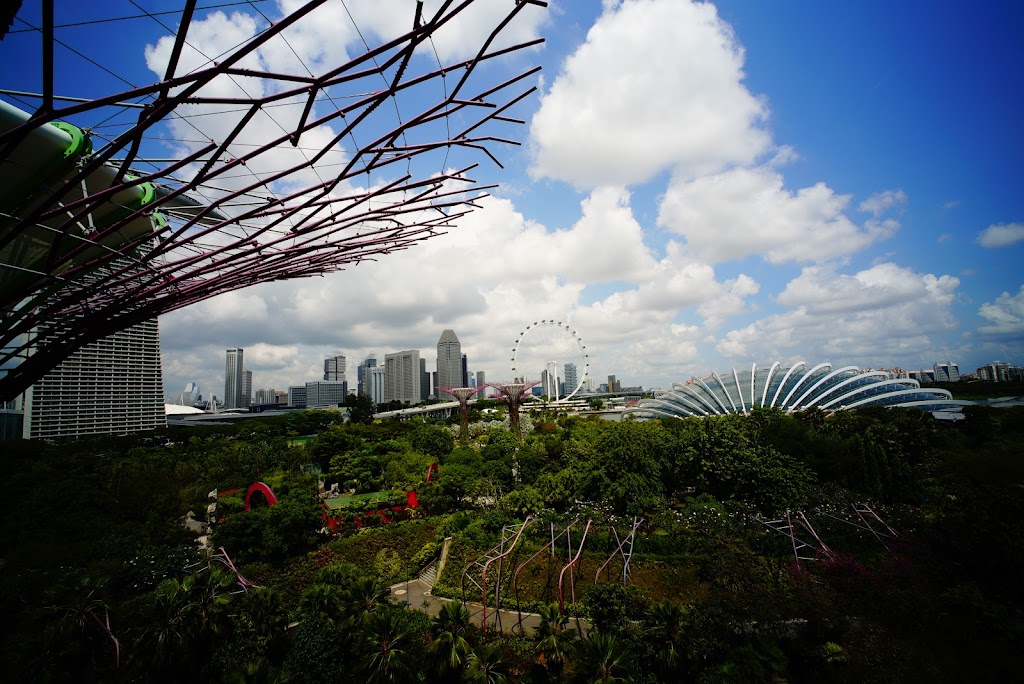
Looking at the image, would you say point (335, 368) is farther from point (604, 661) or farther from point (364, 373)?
point (604, 661)

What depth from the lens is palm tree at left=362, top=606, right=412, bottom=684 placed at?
10383mm

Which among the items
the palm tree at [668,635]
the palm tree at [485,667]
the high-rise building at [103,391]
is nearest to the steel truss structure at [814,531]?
the palm tree at [668,635]

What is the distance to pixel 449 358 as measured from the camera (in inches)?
5842

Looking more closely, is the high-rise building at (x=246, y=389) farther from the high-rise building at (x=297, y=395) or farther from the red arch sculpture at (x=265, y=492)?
the red arch sculpture at (x=265, y=492)

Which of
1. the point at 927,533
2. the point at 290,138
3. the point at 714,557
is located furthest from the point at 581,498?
the point at 290,138

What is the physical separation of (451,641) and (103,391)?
6313 centimetres

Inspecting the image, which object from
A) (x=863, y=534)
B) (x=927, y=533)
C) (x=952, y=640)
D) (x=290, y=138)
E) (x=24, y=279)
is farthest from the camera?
(x=863, y=534)

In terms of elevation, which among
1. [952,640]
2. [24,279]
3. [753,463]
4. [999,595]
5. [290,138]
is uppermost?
[290,138]

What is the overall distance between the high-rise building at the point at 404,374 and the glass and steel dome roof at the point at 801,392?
106223 millimetres

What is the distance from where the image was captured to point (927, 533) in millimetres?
15344

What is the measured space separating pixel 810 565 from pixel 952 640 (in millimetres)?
3765

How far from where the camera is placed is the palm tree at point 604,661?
984 cm

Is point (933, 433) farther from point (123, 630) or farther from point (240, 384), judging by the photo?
point (240, 384)

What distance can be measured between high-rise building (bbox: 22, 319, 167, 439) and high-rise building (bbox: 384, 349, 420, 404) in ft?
303
